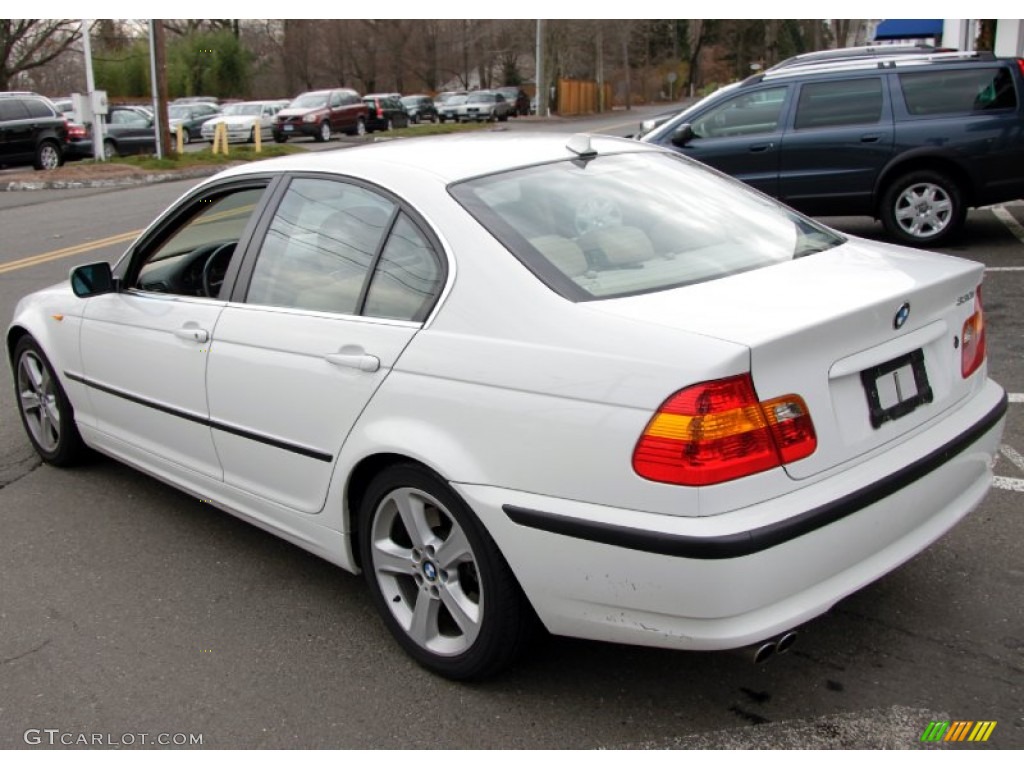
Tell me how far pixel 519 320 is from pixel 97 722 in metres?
1.74

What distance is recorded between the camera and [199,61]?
2420 inches

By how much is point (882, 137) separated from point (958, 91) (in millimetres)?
805

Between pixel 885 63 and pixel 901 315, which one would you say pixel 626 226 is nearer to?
pixel 901 315

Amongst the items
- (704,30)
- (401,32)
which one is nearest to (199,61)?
(401,32)

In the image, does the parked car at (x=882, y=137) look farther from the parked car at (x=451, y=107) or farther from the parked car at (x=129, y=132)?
the parked car at (x=451, y=107)

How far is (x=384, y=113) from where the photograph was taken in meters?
39.7

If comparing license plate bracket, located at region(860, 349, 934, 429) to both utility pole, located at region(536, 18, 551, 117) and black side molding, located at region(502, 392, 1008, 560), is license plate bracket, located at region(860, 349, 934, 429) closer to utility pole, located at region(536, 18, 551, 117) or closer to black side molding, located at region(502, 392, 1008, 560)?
black side molding, located at region(502, 392, 1008, 560)

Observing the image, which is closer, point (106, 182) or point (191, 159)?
point (106, 182)

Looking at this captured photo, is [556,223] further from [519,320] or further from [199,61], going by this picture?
[199,61]

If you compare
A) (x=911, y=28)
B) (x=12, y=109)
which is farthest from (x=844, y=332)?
(x=911, y=28)

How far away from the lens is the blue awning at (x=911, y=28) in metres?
31.9

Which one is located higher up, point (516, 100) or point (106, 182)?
point (516, 100)

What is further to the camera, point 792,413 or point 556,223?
point 556,223

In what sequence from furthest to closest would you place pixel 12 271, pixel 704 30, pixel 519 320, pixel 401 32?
pixel 704 30 < pixel 401 32 < pixel 12 271 < pixel 519 320
